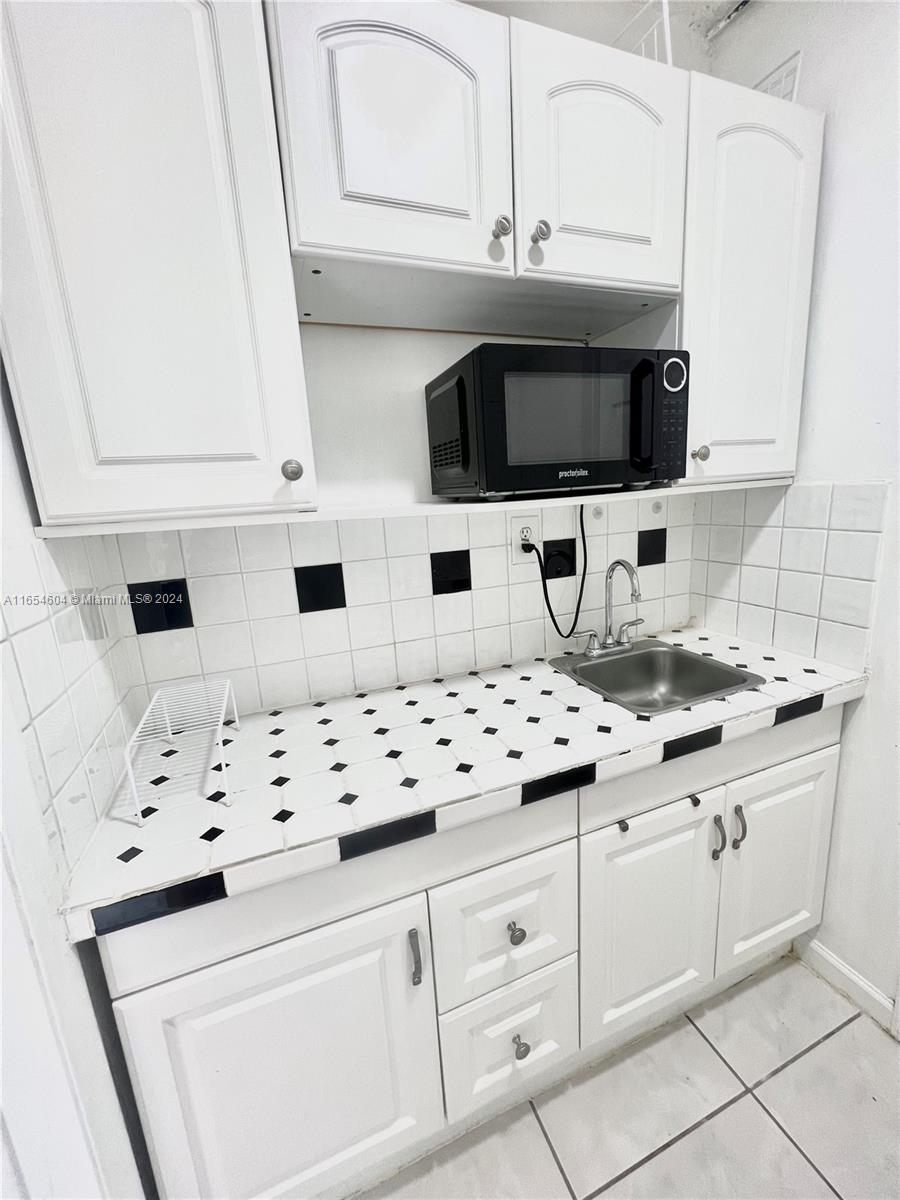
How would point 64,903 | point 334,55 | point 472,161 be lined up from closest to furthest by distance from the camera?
point 64,903, point 334,55, point 472,161

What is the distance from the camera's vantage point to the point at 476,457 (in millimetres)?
946

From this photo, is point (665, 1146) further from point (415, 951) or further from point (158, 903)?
point (158, 903)

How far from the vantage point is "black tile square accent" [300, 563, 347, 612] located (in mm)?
1199

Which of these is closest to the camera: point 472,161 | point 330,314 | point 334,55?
point 334,55

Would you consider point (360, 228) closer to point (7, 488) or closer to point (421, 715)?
point (7, 488)

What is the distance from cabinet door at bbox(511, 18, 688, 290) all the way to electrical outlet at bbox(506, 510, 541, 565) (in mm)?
573

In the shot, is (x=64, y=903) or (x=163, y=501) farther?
(x=163, y=501)

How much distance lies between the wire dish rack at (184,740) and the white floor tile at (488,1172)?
91 centimetres

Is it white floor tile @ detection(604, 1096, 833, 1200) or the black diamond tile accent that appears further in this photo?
the black diamond tile accent

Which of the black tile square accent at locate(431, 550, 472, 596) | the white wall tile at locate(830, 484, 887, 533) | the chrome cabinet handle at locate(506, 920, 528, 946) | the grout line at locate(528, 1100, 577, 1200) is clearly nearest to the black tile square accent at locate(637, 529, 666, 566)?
the white wall tile at locate(830, 484, 887, 533)

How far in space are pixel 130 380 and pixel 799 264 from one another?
144 centimetres

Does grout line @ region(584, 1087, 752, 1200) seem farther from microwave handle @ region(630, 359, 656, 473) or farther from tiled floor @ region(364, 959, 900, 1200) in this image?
microwave handle @ region(630, 359, 656, 473)

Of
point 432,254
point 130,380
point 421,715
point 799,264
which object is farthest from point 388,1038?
point 799,264

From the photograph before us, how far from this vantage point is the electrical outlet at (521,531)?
1.36 meters
